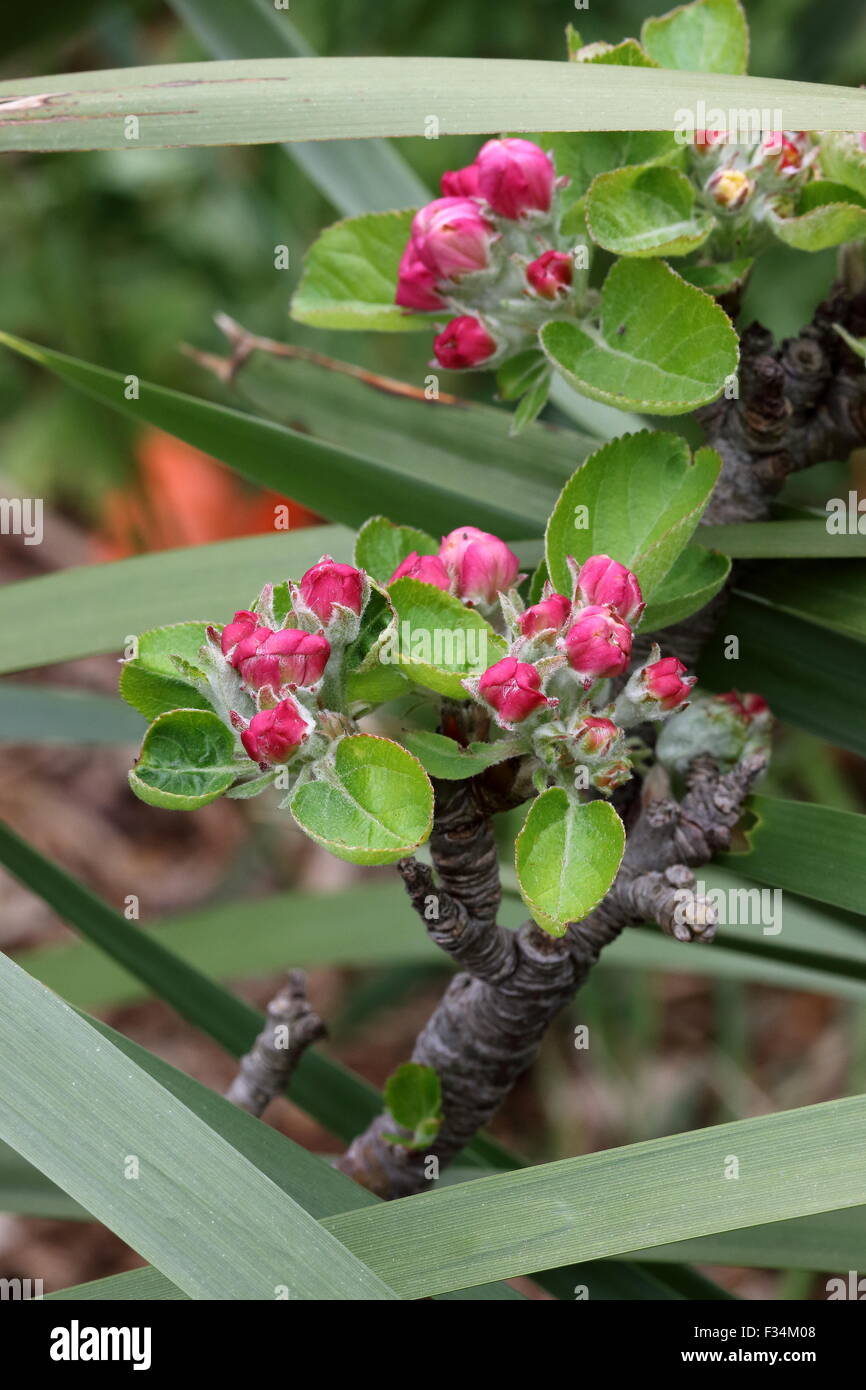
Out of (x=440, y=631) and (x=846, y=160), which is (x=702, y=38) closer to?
(x=846, y=160)

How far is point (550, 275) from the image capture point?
52 centimetres

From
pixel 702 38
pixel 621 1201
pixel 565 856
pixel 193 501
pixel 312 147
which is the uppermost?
pixel 193 501

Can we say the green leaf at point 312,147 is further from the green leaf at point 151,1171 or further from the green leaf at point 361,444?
the green leaf at point 151,1171

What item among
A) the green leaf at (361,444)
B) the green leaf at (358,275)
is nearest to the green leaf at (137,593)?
the green leaf at (361,444)

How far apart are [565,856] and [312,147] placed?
2.14 ft

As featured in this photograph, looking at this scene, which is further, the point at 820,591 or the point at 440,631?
the point at 820,591

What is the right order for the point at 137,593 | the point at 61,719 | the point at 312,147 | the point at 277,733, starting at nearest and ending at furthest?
the point at 277,733
the point at 137,593
the point at 312,147
the point at 61,719

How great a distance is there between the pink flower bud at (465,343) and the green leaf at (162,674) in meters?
0.18

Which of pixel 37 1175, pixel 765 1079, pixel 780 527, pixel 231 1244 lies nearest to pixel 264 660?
pixel 231 1244

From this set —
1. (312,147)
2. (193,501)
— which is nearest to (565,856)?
(312,147)

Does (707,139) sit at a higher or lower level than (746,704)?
higher

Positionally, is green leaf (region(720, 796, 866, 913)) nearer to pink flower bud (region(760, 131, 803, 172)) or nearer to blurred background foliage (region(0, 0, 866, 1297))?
pink flower bud (region(760, 131, 803, 172))

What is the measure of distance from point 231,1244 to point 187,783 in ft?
0.49

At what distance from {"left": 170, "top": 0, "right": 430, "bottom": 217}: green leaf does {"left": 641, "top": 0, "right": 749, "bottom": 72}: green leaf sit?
30 centimetres
